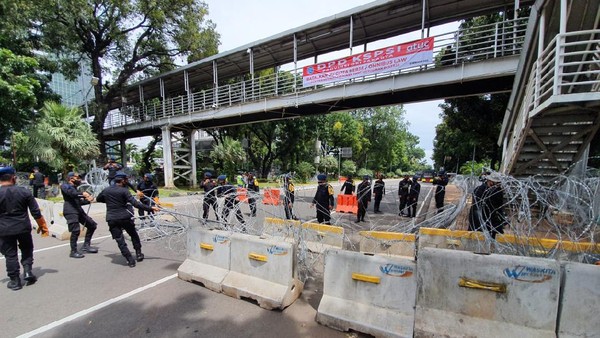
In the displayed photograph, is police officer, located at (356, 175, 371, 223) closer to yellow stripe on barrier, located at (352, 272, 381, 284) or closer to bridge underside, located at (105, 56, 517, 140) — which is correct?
bridge underside, located at (105, 56, 517, 140)

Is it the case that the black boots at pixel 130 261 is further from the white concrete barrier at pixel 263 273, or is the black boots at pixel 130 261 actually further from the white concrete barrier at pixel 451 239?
the white concrete barrier at pixel 451 239

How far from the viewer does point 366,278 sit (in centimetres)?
309

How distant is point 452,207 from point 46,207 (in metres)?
10.5

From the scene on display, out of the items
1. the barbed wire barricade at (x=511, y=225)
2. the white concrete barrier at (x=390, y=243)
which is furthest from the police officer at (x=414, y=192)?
the white concrete barrier at (x=390, y=243)

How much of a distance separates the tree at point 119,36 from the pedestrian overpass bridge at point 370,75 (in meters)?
2.51

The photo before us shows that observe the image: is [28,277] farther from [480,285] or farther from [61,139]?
[61,139]

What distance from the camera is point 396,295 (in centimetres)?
299

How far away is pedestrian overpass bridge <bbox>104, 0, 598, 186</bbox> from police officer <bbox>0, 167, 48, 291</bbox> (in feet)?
31.1

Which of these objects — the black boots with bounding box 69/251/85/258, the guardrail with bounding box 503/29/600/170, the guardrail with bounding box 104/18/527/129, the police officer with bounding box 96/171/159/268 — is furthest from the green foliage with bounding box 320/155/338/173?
the police officer with bounding box 96/171/159/268

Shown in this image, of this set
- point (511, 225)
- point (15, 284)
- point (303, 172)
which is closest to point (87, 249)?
point (15, 284)

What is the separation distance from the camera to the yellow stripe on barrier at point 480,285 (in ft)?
8.56

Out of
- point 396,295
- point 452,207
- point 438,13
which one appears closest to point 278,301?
point 396,295

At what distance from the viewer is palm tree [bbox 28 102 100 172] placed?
42.5ft

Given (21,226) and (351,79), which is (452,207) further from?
(351,79)
